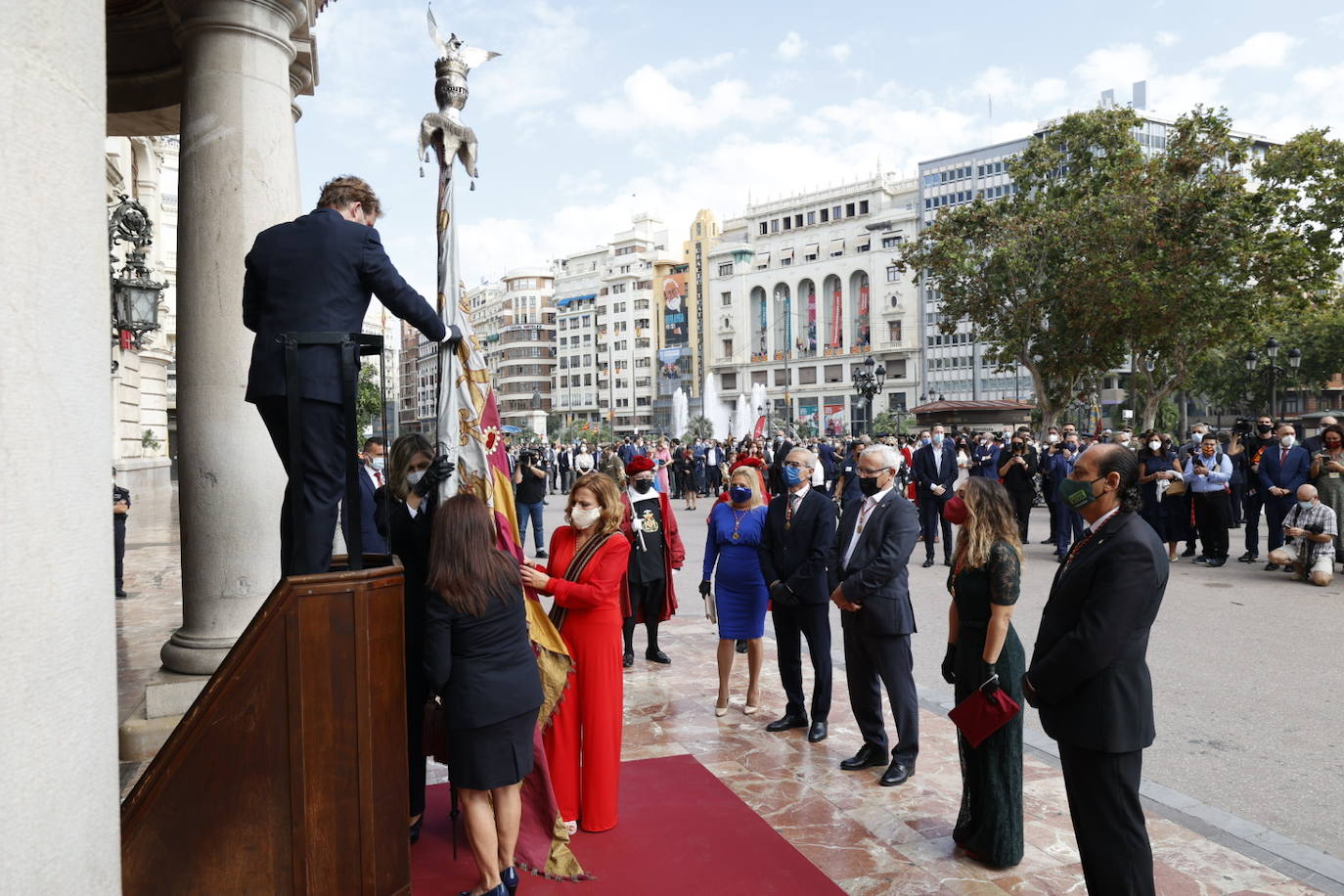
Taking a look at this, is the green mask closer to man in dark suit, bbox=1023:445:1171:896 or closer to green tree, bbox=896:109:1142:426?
man in dark suit, bbox=1023:445:1171:896

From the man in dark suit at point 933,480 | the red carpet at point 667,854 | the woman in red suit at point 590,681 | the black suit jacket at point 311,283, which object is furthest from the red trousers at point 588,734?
the man in dark suit at point 933,480

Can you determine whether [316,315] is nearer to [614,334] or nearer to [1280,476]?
[1280,476]

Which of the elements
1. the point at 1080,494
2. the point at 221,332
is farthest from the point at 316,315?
the point at 1080,494

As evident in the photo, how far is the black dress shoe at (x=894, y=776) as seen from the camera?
17.1ft

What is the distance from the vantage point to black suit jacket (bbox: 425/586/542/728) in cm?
352

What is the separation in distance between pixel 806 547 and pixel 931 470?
8763 millimetres

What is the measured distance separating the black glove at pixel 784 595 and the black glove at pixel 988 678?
6.01 ft

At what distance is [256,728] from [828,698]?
4.22 meters

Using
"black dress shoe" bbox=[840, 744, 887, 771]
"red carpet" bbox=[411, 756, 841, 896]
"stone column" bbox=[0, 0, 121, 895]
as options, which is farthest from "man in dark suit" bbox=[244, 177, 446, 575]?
"black dress shoe" bbox=[840, 744, 887, 771]

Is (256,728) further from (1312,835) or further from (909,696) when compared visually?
(1312,835)

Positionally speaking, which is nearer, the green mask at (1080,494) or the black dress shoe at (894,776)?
the green mask at (1080,494)

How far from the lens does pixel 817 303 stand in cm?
9369

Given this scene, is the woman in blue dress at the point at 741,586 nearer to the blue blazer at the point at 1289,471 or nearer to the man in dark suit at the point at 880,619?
the man in dark suit at the point at 880,619

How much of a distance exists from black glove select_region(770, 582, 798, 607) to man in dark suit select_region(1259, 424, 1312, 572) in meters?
10.0
